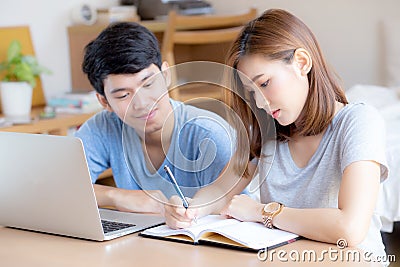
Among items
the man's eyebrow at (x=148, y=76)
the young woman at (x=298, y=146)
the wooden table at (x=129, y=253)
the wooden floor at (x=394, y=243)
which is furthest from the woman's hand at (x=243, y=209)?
the wooden floor at (x=394, y=243)

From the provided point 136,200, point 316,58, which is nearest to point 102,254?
point 136,200

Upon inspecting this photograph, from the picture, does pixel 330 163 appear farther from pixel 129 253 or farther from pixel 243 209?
pixel 129 253

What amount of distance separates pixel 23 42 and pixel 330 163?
7.42 feet

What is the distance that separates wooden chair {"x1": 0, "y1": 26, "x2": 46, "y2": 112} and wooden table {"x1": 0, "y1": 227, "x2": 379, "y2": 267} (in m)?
2.02

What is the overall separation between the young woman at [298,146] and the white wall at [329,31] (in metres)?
2.10

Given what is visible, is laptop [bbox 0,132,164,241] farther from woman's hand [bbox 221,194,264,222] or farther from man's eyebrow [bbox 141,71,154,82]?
man's eyebrow [bbox 141,71,154,82]

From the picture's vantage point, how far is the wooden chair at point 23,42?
3.46m

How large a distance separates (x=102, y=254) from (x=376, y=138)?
0.61m

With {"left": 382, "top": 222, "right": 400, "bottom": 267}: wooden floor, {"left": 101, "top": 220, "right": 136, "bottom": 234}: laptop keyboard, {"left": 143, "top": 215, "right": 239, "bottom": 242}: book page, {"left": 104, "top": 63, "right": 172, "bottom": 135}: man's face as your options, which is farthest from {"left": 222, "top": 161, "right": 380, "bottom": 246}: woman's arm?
{"left": 382, "top": 222, "right": 400, "bottom": 267}: wooden floor

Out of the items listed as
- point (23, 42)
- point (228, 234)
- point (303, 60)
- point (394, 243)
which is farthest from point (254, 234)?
point (23, 42)

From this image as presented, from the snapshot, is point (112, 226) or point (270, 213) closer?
point (270, 213)

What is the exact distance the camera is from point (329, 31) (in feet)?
12.6

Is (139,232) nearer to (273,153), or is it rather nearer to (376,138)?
(273,153)

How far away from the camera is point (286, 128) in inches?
68.2
